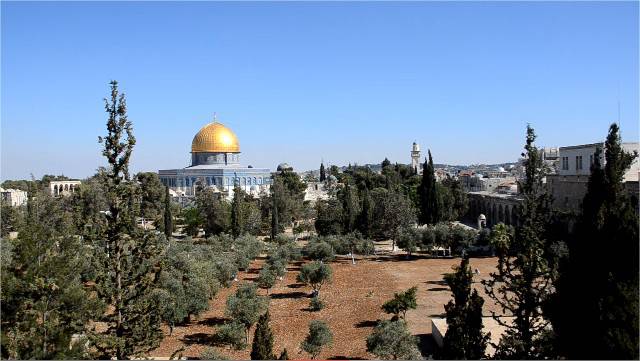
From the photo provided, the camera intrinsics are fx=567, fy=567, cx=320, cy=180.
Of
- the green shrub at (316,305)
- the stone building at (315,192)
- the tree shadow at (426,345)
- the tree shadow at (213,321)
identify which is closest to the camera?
the tree shadow at (426,345)

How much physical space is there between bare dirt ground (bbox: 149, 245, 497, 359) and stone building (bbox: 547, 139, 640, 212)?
7.22 m

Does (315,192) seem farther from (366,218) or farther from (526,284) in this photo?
(526,284)

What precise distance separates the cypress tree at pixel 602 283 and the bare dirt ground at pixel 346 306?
7515 millimetres

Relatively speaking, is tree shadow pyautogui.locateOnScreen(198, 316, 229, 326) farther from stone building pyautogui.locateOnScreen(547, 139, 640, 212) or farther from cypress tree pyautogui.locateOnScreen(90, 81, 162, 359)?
stone building pyautogui.locateOnScreen(547, 139, 640, 212)

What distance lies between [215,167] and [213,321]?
54876 mm

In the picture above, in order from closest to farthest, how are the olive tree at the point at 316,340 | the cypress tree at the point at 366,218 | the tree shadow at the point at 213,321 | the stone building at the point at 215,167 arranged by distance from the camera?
the olive tree at the point at 316,340 → the tree shadow at the point at 213,321 → the cypress tree at the point at 366,218 → the stone building at the point at 215,167

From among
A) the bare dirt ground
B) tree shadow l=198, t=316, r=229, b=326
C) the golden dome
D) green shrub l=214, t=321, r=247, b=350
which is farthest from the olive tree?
the golden dome

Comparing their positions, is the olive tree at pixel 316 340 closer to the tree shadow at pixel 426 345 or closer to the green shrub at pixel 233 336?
the green shrub at pixel 233 336

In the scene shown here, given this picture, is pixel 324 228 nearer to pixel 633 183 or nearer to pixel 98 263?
pixel 633 183

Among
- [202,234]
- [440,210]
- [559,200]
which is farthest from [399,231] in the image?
[202,234]

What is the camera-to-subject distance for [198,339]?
1823 cm

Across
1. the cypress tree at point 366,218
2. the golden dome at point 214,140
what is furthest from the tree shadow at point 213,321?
the golden dome at point 214,140

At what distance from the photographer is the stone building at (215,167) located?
73831 millimetres

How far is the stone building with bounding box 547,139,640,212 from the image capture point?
34.1 meters
